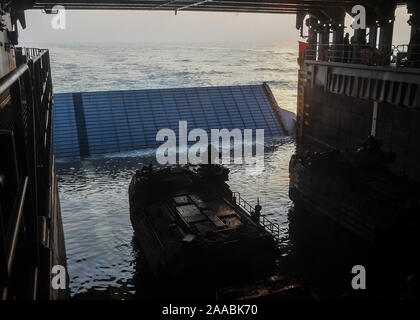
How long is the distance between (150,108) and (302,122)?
660 inches

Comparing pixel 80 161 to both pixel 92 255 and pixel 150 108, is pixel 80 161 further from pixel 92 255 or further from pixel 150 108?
pixel 92 255

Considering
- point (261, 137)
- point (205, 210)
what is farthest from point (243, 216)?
point (261, 137)

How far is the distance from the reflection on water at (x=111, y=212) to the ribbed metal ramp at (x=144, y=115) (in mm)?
3473

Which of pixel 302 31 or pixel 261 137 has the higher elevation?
pixel 302 31

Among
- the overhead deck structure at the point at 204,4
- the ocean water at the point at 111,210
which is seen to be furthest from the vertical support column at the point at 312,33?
the ocean water at the point at 111,210

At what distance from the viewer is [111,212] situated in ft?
86.9

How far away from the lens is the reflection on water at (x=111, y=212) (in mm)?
18656

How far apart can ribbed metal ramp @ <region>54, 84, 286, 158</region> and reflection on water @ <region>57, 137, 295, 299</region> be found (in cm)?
347

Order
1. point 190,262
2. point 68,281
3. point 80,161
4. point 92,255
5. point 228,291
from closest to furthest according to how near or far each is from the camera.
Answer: point 228,291 < point 190,262 < point 68,281 < point 92,255 < point 80,161

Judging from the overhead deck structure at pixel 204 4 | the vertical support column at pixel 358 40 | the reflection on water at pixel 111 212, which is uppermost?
the overhead deck structure at pixel 204 4

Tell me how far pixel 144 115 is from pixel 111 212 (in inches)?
810

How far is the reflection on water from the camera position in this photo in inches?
734

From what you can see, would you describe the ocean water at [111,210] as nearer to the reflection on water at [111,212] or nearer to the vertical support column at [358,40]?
the reflection on water at [111,212]

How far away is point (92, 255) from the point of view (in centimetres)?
2088
